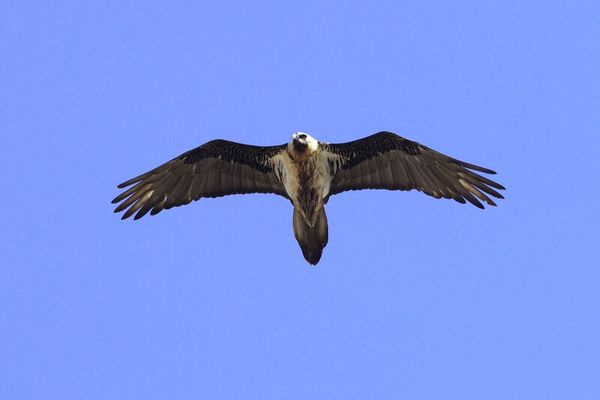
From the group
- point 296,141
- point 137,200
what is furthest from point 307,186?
point 137,200

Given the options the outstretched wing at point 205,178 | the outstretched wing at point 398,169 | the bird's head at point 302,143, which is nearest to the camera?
the bird's head at point 302,143

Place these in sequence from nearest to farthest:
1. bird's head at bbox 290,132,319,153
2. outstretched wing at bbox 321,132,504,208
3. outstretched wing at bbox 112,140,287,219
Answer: bird's head at bbox 290,132,319,153 < outstretched wing at bbox 321,132,504,208 < outstretched wing at bbox 112,140,287,219

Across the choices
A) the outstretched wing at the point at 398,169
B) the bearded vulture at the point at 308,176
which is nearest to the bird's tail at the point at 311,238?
the bearded vulture at the point at 308,176

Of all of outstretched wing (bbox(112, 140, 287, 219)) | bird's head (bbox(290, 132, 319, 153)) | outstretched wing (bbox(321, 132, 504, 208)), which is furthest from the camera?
outstretched wing (bbox(112, 140, 287, 219))

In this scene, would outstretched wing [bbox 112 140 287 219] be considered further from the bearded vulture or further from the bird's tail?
the bird's tail

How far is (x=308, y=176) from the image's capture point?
1773 cm

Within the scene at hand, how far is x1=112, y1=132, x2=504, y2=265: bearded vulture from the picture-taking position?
17.6m

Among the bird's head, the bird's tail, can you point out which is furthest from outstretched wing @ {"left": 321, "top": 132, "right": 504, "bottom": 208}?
the bird's tail

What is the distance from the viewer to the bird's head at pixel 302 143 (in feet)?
57.2

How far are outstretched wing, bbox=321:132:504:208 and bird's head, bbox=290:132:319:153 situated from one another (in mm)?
476

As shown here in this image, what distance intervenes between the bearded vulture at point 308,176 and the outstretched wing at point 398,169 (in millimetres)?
18

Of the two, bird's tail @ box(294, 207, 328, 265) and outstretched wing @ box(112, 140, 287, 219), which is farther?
outstretched wing @ box(112, 140, 287, 219)

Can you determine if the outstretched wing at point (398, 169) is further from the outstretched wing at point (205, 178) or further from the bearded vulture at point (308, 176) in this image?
the outstretched wing at point (205, 178)

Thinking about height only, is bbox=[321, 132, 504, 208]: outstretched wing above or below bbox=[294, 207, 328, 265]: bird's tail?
above
